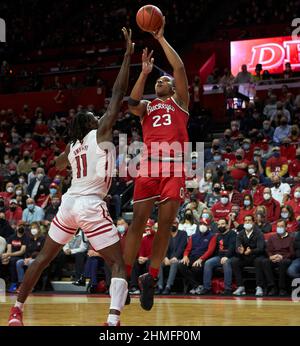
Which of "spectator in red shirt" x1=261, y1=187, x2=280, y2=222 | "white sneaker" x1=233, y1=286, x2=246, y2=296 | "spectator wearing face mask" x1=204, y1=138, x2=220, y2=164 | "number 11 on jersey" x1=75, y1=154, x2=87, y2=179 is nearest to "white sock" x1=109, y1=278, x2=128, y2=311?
"number 11 on jersey" x1=75, y1=154, x2=87, y2=179

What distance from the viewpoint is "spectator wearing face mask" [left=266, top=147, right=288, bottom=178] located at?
46.1ft

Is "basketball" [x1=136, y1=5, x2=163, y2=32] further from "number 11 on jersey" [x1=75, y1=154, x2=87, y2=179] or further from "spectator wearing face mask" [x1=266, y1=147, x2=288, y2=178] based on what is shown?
"spectator wearing face mask" [x1=266, y1=147, x2=288, y2=178]

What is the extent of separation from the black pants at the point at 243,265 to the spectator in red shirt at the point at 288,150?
3.43 metres

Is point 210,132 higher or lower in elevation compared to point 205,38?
lower

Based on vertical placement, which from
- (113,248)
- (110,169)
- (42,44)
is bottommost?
(113,248)

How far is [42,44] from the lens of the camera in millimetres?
26734

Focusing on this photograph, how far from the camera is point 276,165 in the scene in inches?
558

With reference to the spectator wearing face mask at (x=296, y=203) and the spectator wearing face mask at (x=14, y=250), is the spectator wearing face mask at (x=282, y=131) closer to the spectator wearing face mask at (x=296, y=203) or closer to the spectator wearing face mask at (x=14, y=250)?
the spectator wearing face mask at (x=296, y=203)

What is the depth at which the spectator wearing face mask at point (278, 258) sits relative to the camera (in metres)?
11.4

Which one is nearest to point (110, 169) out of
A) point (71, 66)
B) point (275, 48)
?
point (275, 48)
